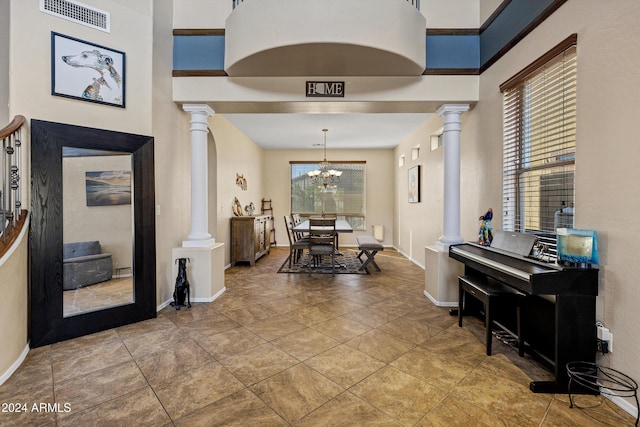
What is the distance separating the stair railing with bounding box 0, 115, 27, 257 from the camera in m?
2.15

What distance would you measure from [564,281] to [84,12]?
4.40 meters

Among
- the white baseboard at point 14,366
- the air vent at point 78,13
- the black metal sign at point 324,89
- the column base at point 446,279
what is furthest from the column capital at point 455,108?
the white baseboard at point 14,366

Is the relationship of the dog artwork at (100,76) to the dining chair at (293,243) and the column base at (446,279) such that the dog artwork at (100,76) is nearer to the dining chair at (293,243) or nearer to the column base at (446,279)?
the dining chair at (293,243)

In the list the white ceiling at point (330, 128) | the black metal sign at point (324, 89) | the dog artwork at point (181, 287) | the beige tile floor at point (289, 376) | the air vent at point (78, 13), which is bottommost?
the beige tile floor at point (289, 376)

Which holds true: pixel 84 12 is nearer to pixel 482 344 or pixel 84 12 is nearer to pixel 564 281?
pixel 564 281

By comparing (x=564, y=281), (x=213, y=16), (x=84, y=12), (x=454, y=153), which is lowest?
(x=564, y=281)

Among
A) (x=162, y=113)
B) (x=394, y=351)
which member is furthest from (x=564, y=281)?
(x=162, y=113)

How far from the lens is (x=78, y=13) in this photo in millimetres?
2615

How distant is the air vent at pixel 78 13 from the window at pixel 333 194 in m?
5.56

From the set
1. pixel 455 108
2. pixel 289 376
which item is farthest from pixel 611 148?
pixel 289 376

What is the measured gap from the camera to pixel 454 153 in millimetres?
3457

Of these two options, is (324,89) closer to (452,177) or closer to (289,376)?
(452,177)

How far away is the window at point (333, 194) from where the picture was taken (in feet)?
26.7

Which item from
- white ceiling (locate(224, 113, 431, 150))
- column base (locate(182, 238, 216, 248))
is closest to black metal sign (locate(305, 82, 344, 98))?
white ceiling (locate(224, 113, 431, 150))
